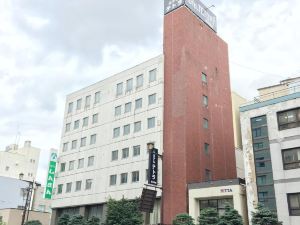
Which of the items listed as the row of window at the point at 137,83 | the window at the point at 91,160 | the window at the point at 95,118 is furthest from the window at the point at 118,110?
the window at the point at 91,160

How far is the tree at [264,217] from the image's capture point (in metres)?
34.2

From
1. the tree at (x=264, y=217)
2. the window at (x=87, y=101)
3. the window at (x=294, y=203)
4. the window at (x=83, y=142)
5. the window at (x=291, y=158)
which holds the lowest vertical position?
the tree at (x=264, y=217)

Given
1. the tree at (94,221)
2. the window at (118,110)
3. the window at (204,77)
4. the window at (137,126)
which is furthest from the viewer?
the window at (118,110)

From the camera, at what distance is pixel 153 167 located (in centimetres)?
4819

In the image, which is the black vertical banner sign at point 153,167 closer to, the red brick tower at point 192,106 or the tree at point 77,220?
the red brick tower at point 192,106

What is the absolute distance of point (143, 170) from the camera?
171 feet

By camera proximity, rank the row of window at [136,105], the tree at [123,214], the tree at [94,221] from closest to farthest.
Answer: the tree at [123,214]
the tree at [94,221]
the row of window at [136,105]

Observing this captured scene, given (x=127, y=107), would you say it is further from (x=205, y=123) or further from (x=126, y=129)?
(x=205, y=123)

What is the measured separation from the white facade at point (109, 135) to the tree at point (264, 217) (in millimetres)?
18745

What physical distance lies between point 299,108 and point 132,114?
85.7ft

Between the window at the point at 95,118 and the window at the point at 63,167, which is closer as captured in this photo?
the window at the point at 95,118

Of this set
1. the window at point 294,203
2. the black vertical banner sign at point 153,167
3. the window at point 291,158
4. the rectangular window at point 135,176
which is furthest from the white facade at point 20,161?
the window at point 294,203

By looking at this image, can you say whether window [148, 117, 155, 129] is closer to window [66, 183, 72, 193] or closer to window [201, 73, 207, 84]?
window [201, 73, 207, 84]

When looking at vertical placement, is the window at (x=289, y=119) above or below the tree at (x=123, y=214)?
above
